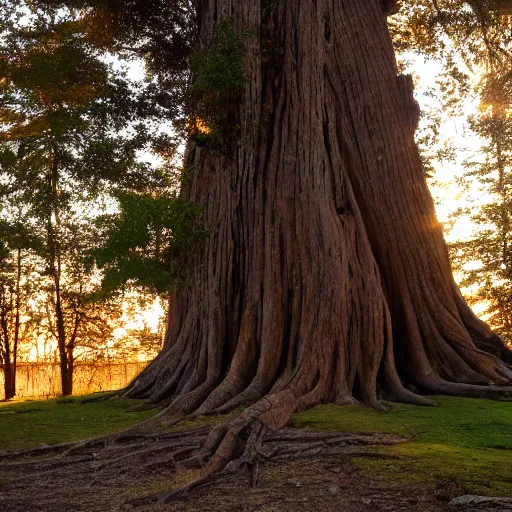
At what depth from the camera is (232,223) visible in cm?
872

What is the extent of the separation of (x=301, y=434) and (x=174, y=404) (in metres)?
2.30

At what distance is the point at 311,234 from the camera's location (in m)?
7.97

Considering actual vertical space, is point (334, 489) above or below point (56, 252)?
below

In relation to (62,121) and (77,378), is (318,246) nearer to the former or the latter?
(62,121)

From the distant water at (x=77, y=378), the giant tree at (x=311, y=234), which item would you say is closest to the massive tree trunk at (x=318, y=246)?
the giant tree at (x=311, y=234)

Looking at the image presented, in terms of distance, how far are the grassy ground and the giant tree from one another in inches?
27.1

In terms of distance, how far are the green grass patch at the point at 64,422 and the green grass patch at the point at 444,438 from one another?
2.36m

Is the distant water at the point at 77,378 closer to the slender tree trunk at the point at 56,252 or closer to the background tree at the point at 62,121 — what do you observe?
the slender tree trunk at the point at 56,252

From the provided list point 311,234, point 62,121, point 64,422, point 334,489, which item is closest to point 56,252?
point 62,121

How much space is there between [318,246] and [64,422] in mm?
3907

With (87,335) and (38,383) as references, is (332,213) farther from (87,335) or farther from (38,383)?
(38,383)

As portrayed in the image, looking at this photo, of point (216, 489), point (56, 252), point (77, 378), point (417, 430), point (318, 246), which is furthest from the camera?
point (77, 378)

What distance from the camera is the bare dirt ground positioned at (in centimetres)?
350

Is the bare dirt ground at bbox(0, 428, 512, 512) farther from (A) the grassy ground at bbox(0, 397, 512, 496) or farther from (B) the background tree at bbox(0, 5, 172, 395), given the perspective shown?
(B) the background tree at bbox(0, 5, 172, 395)
